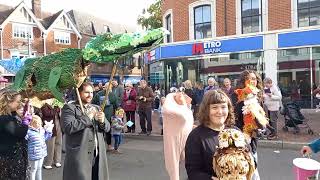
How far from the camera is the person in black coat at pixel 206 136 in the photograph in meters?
3.04

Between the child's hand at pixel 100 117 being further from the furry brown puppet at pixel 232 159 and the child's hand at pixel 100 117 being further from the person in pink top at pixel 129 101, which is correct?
the person in pink top at pixel 129 101

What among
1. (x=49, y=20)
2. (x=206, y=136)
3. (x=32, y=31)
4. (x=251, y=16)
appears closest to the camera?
(x=206, y=136)

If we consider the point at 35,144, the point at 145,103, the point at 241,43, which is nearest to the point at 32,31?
the point at 241,43

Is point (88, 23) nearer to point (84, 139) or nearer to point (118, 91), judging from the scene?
point (118, 91)

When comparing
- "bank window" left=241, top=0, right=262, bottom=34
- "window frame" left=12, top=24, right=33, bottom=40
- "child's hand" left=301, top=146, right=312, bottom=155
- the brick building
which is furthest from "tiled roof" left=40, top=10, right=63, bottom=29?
"child's hand" left=301, top=146, right=312, bottom=155

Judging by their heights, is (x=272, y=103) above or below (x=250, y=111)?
below

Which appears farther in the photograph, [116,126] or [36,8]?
[36,8]

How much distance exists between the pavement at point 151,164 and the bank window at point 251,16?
1123 cm

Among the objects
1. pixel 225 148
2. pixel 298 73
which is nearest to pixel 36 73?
pixel 225 148

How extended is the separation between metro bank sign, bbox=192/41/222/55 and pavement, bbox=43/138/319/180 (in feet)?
32.4

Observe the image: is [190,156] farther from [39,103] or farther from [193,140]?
[39,103]

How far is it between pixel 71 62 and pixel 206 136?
7.21ft

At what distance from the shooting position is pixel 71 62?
477cm

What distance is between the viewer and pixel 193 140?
3131mm
